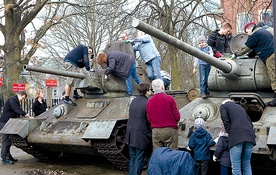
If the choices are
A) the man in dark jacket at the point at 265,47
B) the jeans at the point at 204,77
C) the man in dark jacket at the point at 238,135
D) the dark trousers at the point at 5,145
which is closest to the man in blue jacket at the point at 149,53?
the jeans at the point at 204,77

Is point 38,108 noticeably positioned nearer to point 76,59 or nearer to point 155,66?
point 76,59

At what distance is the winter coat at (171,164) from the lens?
6.34 metres

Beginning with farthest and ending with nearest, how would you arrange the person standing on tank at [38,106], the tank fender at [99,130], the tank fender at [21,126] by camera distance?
the person standing on tank at [38,106], the tank fender at [21,126], the tank fender at [99,130]

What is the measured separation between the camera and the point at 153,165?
6516mm

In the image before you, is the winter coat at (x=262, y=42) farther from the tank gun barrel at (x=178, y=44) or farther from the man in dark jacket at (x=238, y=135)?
the man in dark jacket at (x=238, y=135)

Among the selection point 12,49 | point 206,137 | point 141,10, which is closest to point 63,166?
point 206,137

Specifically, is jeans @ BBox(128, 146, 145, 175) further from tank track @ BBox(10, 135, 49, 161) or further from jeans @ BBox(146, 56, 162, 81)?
tank track @ BBox(10, 135, 49, 161)

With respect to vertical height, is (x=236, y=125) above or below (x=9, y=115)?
above

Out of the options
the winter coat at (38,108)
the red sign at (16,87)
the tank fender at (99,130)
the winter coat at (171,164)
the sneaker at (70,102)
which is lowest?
the winter coat at (171,164)

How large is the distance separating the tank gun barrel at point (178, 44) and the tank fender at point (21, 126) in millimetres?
4537

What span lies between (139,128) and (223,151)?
1.53m

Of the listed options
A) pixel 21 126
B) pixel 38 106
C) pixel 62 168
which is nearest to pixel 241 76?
pixel 62 168

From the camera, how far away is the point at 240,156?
6566 mm

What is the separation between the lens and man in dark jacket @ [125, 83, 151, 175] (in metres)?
7.68
